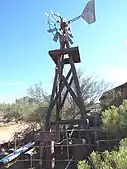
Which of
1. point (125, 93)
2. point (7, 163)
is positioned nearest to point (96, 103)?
point (125, 93)

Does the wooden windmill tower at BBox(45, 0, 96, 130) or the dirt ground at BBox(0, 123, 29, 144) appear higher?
the wooden windmill tower at BBox(45, 0, 96, 130)

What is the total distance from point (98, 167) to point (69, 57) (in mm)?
11032

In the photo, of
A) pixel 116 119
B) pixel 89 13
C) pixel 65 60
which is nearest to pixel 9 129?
pixel 65 60

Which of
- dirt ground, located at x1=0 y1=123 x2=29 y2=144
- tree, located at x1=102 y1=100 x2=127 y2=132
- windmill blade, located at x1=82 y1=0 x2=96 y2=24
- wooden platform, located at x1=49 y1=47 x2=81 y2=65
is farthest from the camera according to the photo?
dirt ground, located at x1=0 y1=123 x2=29 y2=144

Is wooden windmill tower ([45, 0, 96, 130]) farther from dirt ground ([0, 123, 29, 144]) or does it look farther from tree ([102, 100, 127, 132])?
dirt ground ([0, 123, 29, 144])

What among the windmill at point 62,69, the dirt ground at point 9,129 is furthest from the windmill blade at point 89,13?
the dirt ground at point 9,129

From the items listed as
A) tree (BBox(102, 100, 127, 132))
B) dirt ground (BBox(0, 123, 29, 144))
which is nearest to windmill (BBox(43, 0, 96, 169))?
tree (BBox(102, 100, 127, 132))

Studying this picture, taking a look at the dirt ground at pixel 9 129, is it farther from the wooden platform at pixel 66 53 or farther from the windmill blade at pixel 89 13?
the windmill blade at pixel 89 13

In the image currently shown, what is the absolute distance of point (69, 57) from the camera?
578 inches

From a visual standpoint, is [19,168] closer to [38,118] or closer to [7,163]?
[7,163]

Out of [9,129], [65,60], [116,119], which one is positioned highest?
[65,60]

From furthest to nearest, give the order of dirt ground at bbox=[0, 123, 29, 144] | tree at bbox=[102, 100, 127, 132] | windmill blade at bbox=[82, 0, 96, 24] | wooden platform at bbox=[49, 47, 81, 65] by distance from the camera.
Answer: dirt ground at bbox=[0, 123, 29, 144] → wooden platform at bbox=[49, 47, 81, 65] → windmill blade at bbox=[82, 0, 96, 24] → tree at bbox=[102, 100, 127, 132]

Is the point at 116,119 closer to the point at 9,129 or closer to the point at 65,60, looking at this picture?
the point at 65,60

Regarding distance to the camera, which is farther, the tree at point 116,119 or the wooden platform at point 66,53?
the wooden platform at point 66,53
